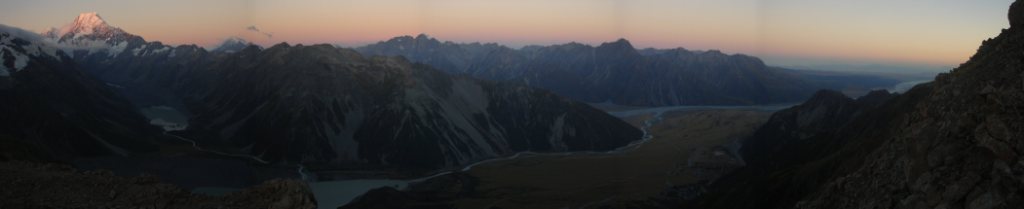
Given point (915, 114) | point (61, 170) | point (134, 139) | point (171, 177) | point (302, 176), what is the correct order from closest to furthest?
point (61, 170), point (915, 114), point (171, 177), point (302, 176), point (134, 139)

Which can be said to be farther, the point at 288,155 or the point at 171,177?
the point at 288,155

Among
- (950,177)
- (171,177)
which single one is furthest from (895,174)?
(171,177)

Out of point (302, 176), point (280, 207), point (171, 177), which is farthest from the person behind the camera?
point (302, 176)

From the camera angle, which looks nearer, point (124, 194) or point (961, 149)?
point (124, 194)

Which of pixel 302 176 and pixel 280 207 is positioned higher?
pixel 280 207

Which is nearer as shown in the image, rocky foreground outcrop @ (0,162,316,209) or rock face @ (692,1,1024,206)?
rock face @ (692,1,1024,206)

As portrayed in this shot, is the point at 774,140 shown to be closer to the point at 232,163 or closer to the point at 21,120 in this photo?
the point at 232,163

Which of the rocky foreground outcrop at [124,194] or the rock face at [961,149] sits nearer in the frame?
the rock face at [961,149]

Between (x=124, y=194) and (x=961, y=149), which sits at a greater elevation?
(x=961, y=149)
